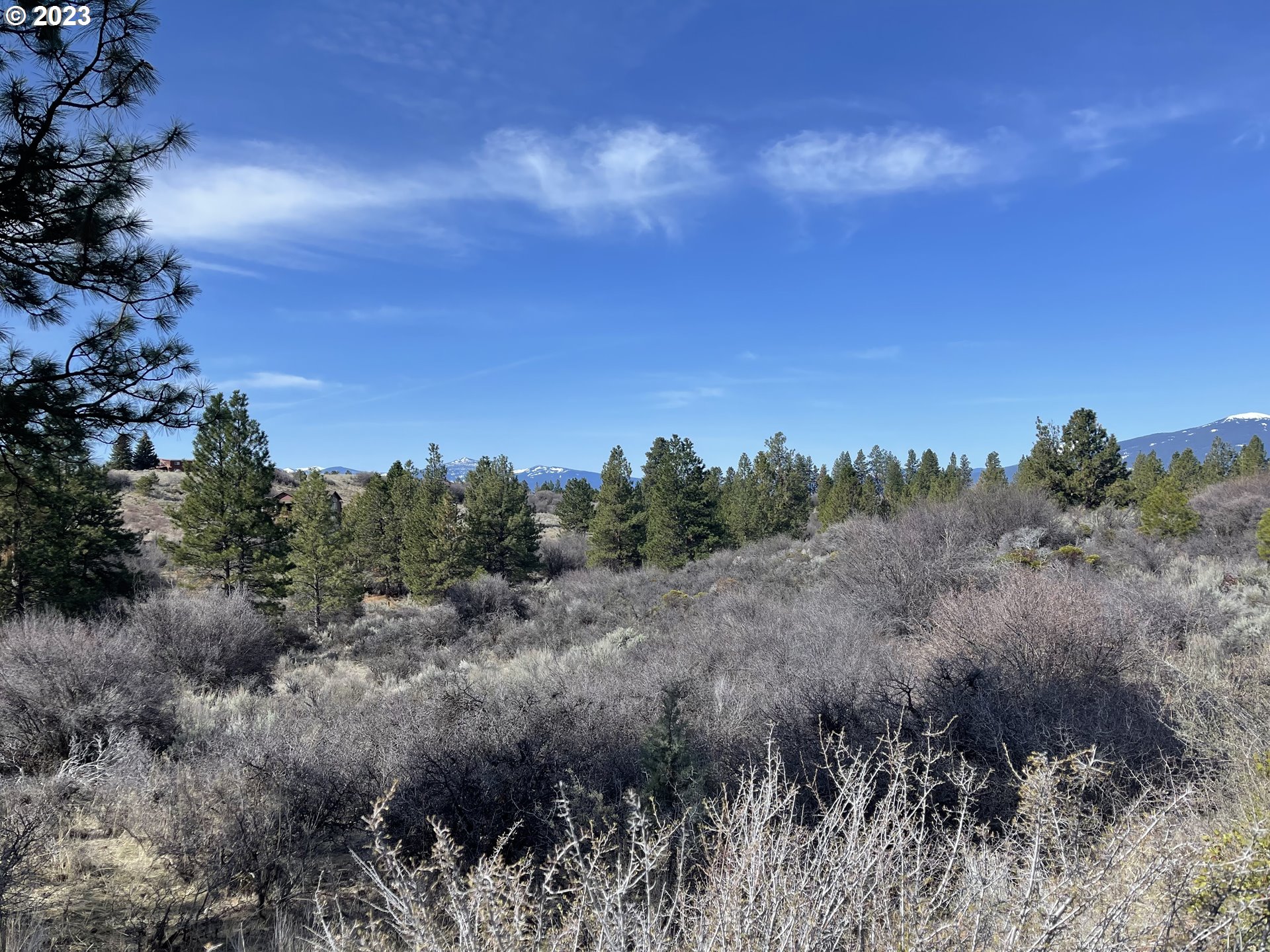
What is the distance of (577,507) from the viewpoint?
46.4 m

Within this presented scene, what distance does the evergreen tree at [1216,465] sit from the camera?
158 ft

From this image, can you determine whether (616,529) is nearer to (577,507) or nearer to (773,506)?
(773,506)

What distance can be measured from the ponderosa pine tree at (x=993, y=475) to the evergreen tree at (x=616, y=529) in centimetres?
1648

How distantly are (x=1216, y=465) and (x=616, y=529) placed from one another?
53998mm

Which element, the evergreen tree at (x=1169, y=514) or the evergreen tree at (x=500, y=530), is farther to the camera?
the evergreen tree at (x=500, y=530)

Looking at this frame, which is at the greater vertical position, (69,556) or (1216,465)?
(69,556)

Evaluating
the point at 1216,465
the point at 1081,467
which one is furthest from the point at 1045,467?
the point at 1216,465

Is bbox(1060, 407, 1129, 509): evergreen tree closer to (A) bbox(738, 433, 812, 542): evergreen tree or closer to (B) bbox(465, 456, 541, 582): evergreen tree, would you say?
(A) bbox(738, 433, 812, 542): evergreen tree

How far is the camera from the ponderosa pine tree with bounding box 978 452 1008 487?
102 feet

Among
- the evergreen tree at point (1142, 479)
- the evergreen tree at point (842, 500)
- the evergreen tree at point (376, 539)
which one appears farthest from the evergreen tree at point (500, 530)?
the evergreen tree at point (1142, 479)

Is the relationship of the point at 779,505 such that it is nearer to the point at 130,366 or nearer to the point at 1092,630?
the point at 1092,630

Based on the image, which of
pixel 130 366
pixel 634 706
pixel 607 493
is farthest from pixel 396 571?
pixel 130 366

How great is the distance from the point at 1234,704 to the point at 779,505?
31.4m

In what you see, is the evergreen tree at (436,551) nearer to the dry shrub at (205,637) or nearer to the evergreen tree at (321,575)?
the evergreen tree at (321,575)
